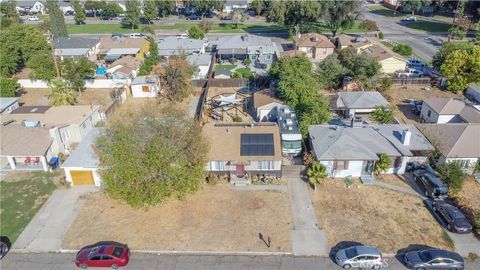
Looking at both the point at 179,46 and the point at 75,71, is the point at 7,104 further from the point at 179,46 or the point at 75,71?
the point at 179,46

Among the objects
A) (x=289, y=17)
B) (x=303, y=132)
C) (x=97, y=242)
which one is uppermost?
(x=289, y=17)

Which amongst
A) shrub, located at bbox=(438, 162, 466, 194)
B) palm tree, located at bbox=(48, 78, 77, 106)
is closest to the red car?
shrub, located at bbox=(438, 162, 466, 194)

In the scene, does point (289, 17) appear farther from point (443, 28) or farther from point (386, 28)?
point (443, 28)

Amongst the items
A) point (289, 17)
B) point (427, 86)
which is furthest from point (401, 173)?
point (289, 17)

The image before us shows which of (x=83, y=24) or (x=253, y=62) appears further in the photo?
(x=83, y=24)

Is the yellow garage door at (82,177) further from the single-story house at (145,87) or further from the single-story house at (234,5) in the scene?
the single-story house at (234,5)

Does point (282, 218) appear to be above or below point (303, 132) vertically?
below

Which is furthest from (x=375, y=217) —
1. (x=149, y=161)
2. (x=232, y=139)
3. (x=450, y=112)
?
(x=450, y=112)

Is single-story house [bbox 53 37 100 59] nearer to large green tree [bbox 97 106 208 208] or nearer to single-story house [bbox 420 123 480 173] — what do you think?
large green tree [bbox 97 106 208 208]
